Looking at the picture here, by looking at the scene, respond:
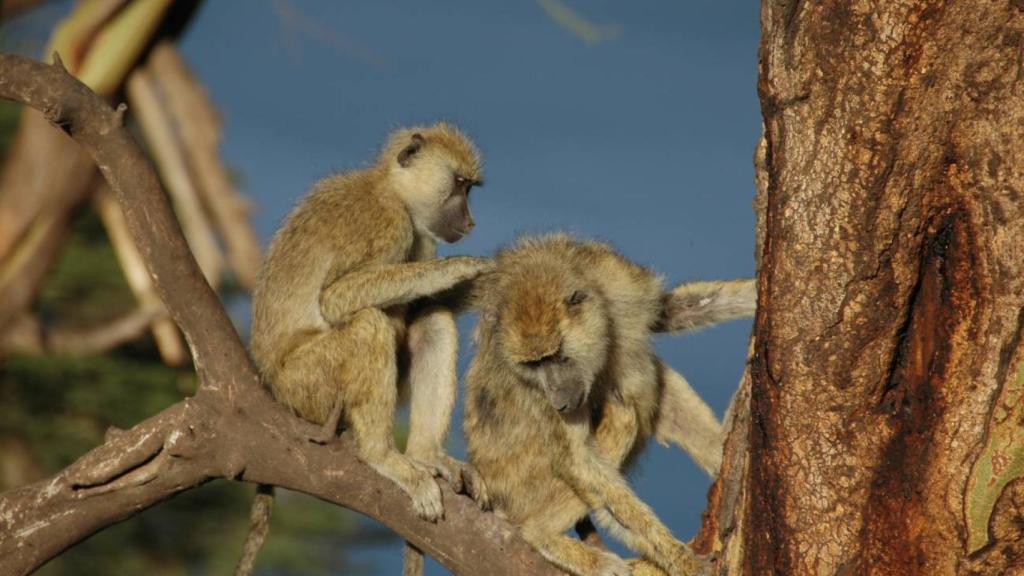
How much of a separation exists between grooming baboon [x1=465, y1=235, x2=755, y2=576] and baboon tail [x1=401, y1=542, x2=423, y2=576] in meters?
0.29

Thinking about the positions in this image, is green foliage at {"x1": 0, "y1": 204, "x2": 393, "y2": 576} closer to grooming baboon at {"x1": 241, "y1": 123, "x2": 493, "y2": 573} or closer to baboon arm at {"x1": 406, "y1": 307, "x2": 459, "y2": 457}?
grooming baboon at {"x1": 241, "y1": 123, "x2": 493, "y2": 573}

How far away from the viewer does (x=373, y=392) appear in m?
4.04

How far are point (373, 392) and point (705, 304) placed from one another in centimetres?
117

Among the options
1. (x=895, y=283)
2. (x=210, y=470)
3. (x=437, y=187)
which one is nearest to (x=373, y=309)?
(x=210, y=470)

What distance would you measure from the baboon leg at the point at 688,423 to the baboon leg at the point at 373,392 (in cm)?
85

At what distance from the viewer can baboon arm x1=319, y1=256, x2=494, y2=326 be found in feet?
13.8

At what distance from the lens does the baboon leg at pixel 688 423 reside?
4.25 meters

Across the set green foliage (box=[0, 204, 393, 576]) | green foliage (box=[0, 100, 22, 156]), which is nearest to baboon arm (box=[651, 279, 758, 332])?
green foliage (box=[0, 204, 393, 576])

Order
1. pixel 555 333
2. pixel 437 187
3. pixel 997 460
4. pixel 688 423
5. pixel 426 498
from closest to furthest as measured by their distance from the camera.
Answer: pixel 997 460, pixel 426 498, pixel 555 333, pixel 688 423, pixel 437 187

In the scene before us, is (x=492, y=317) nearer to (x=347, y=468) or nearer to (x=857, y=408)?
(x=347, y=468)

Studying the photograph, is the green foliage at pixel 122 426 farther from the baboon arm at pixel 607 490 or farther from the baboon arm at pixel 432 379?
the baboon arm at pixel 607 490

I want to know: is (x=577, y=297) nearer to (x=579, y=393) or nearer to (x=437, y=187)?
(x=579, y=393)

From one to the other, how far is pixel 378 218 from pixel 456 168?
516 mm

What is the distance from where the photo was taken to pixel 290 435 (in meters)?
3.72
